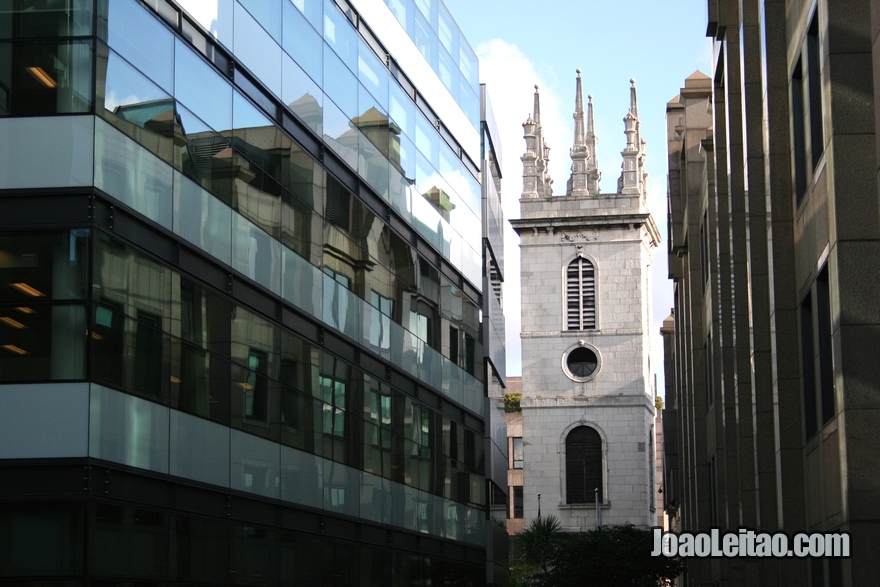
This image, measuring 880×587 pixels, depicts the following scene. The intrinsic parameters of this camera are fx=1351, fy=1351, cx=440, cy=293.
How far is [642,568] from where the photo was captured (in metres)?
49.4

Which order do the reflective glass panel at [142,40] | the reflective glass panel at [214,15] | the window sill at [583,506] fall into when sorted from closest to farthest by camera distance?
the reflective glass panel at [142,40]
the reflective glass panel at [214,15]
the window sill at [583,506]

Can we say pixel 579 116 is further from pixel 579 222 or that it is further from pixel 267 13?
pixel 267 13

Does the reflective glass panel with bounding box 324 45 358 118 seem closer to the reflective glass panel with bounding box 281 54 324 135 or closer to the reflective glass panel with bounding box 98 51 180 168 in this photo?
the reflective glass panel with bounding box 281 54 324 135

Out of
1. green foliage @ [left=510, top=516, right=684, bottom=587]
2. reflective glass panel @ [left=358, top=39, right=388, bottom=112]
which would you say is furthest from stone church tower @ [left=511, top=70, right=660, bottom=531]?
reflective glass panel @ [left=358, top=39, right=388, bottom=112]

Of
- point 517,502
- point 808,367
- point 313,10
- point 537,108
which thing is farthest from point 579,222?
point 808,367

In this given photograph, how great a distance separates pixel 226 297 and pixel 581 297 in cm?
6911

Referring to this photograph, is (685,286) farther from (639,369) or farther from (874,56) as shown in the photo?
(639,369)

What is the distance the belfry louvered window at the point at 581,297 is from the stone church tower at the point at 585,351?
7 centimetres

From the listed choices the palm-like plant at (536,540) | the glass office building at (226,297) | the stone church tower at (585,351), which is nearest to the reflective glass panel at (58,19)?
the glass office building at (226,297)

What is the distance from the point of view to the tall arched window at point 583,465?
8900 cm

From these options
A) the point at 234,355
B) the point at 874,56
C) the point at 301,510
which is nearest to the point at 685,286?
the point at 301,510

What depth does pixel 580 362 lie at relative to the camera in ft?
300

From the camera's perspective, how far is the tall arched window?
89.0 meters

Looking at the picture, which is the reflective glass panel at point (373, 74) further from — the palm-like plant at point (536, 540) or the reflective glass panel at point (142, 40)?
the palm-like plant at point (536, 540)
